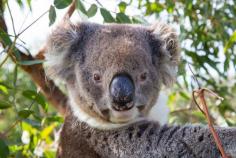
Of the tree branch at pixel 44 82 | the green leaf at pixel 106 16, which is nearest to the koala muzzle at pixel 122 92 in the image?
the green leaf at pixel 106 16

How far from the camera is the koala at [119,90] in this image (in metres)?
2.21

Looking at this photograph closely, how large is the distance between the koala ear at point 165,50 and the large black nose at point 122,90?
1.40 feet

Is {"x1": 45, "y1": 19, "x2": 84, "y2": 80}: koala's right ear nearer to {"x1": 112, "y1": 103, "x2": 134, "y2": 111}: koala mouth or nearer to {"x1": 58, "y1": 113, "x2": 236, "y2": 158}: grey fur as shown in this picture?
{"x1": 58, "y1": 113, "x2": 236, "y2": 158}: grey fur

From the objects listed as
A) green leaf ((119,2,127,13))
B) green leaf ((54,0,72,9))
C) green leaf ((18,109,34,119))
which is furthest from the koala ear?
green leaf ((18,109,34,119))

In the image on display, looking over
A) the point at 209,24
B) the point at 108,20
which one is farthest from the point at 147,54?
the point at 209,24

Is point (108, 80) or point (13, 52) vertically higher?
point (13, 52)

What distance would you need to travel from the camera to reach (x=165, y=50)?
264 centimetres

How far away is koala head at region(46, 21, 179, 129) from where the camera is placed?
2291mm

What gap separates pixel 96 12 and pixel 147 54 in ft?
1.14

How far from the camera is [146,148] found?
7.52 ft

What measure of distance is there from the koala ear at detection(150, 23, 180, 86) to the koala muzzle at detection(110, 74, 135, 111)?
17.0 inches

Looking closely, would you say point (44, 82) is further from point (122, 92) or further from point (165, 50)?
point (122, 92)

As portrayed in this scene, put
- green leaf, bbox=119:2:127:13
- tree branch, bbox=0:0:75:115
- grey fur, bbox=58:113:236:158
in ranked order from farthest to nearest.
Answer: tree branch, bbox=0:0:75:115 → green leaf, bbox=119:2:127:13 → grey fur, bbox=58:113:236:158

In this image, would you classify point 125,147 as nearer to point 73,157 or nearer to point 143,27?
point 73,157
